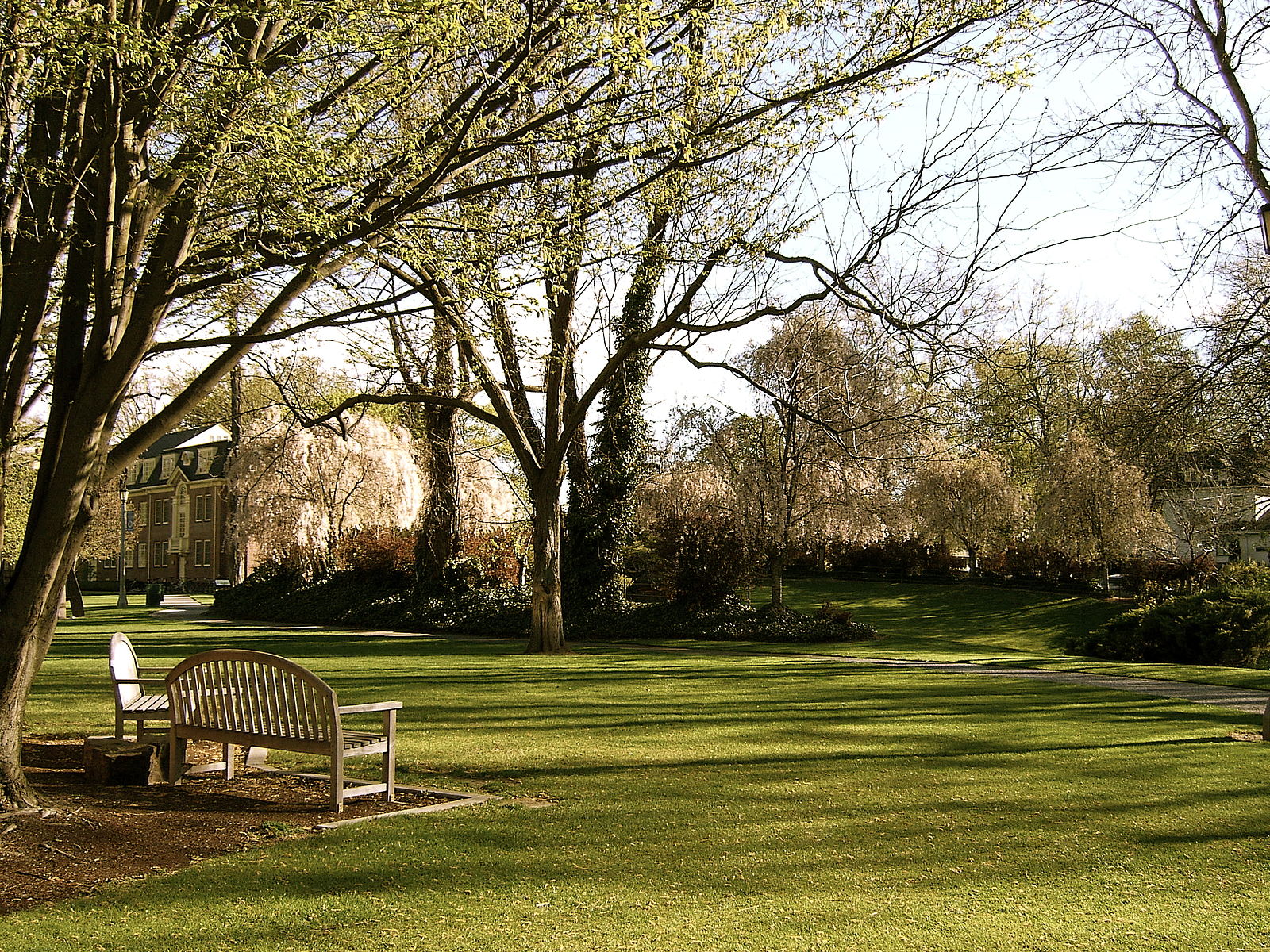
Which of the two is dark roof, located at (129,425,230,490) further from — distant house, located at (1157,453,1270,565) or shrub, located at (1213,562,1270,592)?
shrub, located at (1213,562,1270,592)

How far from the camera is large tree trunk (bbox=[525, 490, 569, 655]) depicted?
67.3 feet

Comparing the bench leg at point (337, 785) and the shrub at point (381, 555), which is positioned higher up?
the shrub at point (381, 555)

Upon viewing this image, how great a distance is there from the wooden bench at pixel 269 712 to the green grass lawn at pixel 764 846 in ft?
2.18

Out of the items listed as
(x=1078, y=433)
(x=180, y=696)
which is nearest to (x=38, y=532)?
(x=180, y=696)

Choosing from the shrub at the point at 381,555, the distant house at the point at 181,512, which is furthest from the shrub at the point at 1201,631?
the distant house at the point at 181,512

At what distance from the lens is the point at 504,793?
7613 millimetres

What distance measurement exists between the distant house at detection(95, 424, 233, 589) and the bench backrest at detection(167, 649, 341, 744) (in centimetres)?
6465

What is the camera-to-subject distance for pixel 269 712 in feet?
23.6

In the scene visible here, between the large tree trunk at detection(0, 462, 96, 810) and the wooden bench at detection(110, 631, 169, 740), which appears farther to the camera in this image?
the wooden bench at detection(110, 631, 169, 740)

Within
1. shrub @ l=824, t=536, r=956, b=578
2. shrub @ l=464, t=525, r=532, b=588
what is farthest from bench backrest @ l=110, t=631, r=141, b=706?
shrub @ l=824, t=536, r=956, b=578

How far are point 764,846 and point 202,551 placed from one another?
73.8 metres

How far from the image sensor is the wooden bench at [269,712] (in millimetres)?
6891

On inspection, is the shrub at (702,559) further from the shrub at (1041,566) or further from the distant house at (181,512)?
the distant house at (181,512)

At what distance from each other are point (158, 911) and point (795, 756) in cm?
558
